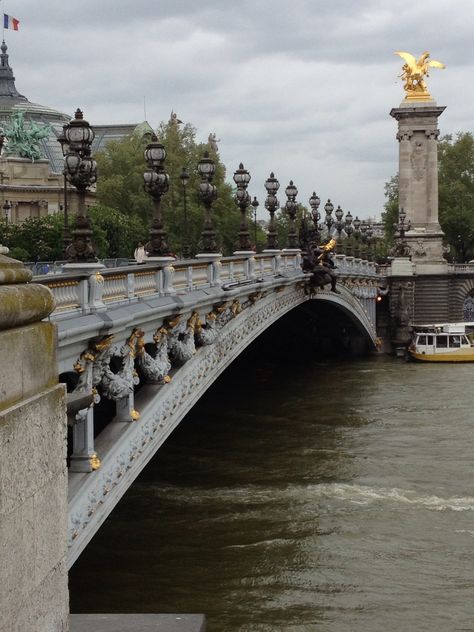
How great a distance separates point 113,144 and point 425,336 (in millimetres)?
27723

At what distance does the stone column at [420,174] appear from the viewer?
66.9 metres

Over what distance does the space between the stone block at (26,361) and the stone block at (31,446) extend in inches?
1.6

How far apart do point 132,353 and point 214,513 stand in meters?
8.16

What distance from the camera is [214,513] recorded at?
20375 mm

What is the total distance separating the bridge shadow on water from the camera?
15.7 metres

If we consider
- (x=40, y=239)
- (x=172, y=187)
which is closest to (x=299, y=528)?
(x=40, y=239)

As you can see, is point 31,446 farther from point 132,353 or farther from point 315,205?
point 315,205

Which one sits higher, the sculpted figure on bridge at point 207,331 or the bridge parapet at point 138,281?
the bridge parapet at point 138,281

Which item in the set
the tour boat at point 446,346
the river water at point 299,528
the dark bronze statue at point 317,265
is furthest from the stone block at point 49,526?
the tour boat at point 446,346

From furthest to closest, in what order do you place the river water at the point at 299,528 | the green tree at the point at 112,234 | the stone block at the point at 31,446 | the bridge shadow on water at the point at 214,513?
the green tree at the point at 112,234 < the bridge shadow on water at the point at 214,513 < the river water at the point at 299,528 < the stone block at the point at 31,446

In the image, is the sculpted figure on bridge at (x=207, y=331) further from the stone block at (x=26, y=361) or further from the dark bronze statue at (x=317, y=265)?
the dark bronze statue at (x=317, y=265)

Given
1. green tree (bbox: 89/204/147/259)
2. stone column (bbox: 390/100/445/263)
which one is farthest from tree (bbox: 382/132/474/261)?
green tree (bbox: 89/204/147/259)

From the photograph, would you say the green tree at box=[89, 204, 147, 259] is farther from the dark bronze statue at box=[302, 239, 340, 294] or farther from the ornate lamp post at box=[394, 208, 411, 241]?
the ornate lamp post at box=[394, 208, 411, 241]

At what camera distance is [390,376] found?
45.8 m
